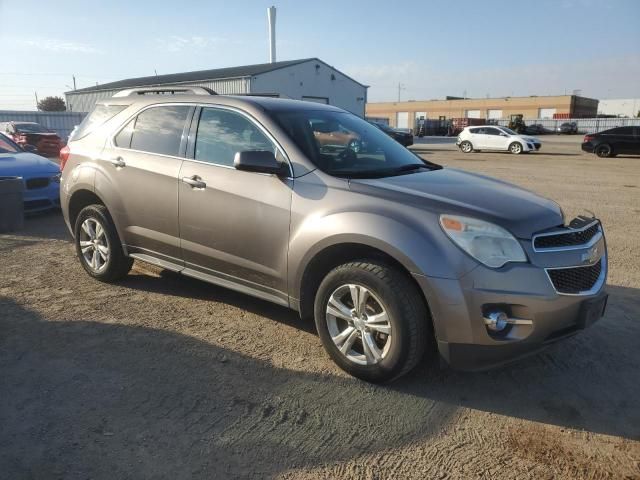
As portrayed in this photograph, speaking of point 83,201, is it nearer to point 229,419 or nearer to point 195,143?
point 195,143

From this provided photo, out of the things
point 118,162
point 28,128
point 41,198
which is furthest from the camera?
point 28,128

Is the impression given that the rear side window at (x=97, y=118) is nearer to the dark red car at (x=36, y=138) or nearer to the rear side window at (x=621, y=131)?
the dark red car at (x=36, y=138)

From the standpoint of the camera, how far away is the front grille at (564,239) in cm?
311

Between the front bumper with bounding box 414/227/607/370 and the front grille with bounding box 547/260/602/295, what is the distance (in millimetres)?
36

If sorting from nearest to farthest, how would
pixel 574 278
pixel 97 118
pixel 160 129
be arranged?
pixel 574 278 → pixel 160 129 → pixel 97 118

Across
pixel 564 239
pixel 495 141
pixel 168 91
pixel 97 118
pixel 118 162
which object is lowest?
pixel 495 141

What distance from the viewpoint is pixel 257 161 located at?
3.62 m

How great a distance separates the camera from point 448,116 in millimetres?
94812

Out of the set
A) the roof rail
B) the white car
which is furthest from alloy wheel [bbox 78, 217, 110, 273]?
the white car

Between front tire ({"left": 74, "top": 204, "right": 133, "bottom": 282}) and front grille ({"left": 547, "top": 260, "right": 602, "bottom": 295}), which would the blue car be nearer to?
front tire ({"left": 74, "top": 204, "right": 133, "bottom": 282})

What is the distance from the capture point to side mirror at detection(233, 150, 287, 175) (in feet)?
11.9

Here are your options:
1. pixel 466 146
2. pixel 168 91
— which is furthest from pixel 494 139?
pixel 168 91

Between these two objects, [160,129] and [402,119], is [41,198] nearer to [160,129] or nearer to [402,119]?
[160,129]

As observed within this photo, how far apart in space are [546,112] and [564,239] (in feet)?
306
